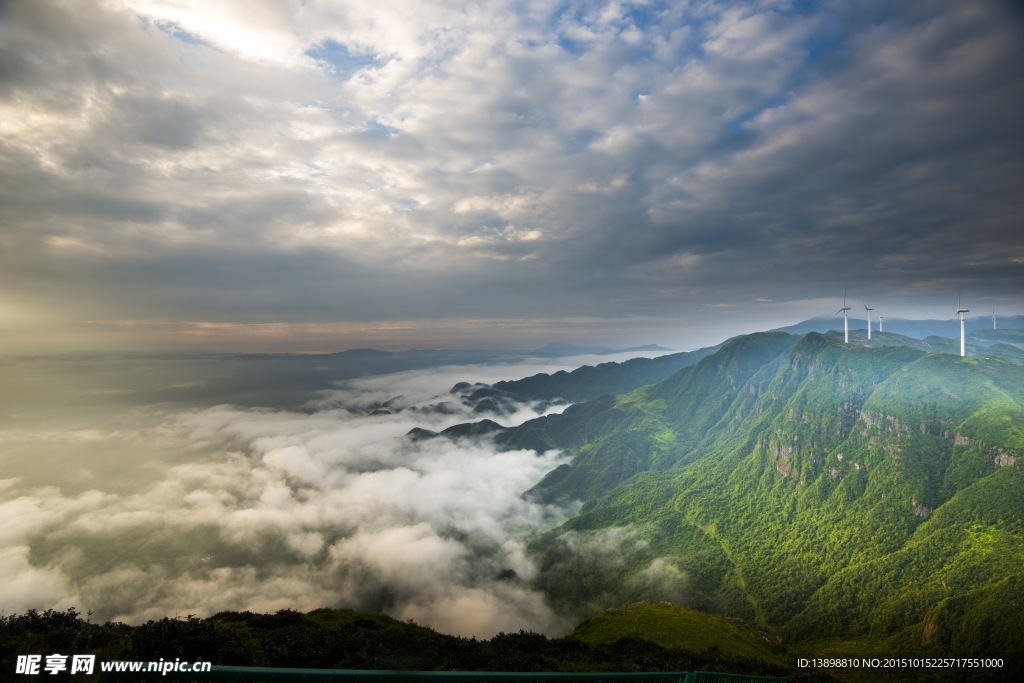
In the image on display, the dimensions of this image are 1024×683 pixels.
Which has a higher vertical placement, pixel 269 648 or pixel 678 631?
pixel 269 648

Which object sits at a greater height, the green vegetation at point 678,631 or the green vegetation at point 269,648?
the green vegetation at point 269,648

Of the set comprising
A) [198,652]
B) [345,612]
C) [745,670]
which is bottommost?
[345,612]

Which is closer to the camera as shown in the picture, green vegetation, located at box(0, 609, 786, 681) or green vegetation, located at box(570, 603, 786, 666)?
green vegetation, located at box(0, 609, 786, 681)

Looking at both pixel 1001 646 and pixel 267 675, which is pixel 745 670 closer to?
pixel 267 675

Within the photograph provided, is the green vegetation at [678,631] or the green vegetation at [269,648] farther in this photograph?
the green vegetation at [678,631]

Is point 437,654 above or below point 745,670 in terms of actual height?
above

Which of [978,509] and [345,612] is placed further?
[978,509]

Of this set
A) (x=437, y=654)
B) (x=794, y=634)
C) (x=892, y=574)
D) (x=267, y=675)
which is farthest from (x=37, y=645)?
(x=892, y=574)

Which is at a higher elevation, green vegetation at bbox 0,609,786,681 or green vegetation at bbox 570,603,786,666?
green vegetation at bbox 0,609,786,681

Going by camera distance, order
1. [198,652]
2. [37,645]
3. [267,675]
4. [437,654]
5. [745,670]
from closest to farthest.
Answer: [267,675] → [37,645] → [198,652] → [437,654] → [745,670]

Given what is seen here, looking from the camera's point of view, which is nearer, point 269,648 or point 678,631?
point 269,648

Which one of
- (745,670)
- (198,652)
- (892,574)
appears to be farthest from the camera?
(892,574)
